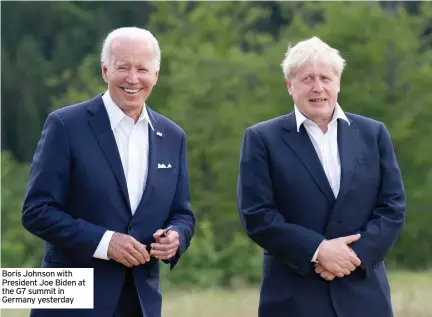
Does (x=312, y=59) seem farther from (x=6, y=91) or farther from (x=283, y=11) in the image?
(x=6, y=91)

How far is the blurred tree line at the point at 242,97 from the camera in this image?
2197 cm

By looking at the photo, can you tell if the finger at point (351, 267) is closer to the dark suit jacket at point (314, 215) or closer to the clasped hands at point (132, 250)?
the dark suit jacket at point (314, 215)

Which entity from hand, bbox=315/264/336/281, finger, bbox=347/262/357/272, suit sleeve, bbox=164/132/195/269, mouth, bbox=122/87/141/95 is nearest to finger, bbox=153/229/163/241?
suit sleeve, bbox=164/132/195/269

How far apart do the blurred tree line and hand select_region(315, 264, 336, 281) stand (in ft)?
40.4

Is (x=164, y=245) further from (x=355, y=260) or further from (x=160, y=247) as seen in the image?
(x=355, y=260)

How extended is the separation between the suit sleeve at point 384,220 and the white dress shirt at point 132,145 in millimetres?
970

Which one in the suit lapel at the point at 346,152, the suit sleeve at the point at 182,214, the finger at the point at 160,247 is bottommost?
the finger at the point at 160,247

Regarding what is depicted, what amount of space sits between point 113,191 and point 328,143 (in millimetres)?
1025

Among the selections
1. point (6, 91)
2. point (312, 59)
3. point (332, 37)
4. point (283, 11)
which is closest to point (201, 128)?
point (332, 37)

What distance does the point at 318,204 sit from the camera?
4199 mm

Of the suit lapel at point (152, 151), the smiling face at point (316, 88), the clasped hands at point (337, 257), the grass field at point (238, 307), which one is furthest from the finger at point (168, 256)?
the grass field at point (238, 307)

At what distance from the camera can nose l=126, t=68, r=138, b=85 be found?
4012 mm

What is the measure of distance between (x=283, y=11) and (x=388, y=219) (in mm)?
28853

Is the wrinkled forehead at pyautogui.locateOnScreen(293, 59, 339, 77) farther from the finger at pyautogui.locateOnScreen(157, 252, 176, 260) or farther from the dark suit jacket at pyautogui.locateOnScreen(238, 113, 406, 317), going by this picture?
the finger at pyautogui.locateOnScreen(157, 252, 176, 260)
